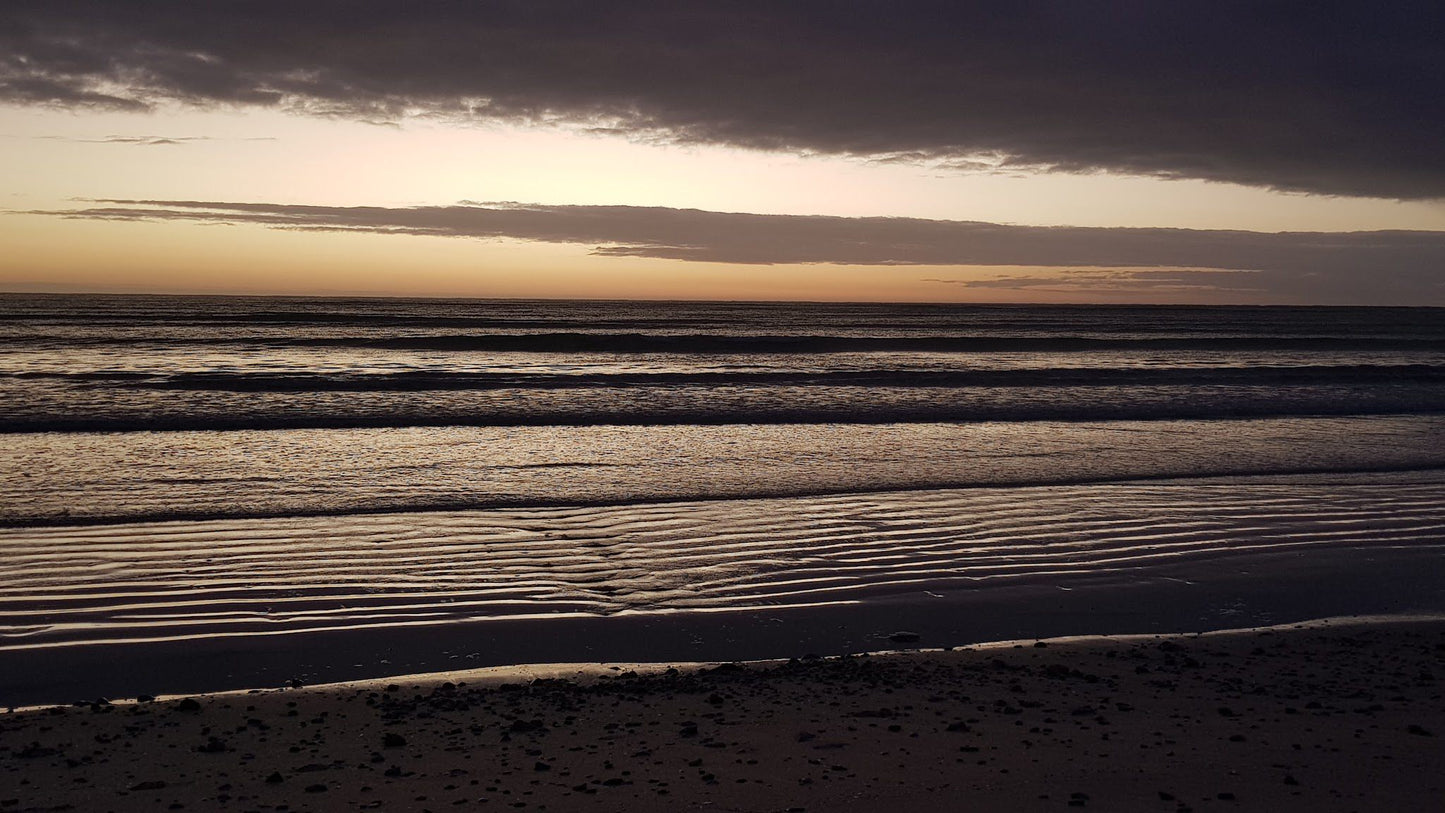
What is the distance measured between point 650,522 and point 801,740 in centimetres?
607

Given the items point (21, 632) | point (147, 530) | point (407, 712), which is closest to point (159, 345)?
point (147, 530)

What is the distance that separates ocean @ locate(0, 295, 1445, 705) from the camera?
23.5ft

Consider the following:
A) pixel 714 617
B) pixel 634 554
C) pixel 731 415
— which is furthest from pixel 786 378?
pixel 714 617

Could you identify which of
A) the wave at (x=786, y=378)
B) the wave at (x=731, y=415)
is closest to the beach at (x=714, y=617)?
the wave at (x=731, y=415)

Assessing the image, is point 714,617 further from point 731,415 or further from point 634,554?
point 731,415

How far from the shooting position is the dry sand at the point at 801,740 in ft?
14.6

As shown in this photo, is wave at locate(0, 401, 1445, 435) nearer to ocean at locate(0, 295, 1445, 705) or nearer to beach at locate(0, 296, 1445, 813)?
ocean at locate(0, 295, 1445, 705)

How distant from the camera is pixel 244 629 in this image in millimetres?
7102

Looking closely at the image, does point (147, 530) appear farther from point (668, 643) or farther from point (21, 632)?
point (668, 643)

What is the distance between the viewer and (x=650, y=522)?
434 inches

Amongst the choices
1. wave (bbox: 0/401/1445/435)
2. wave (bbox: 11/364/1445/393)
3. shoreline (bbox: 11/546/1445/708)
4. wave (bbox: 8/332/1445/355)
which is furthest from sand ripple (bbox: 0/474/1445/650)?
wave (bbox: 8/332/1445/355)

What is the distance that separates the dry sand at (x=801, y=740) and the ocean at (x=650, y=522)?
0.74 meters

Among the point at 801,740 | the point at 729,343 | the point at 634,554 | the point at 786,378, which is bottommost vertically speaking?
the point at 634,554

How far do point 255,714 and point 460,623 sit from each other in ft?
6.35
